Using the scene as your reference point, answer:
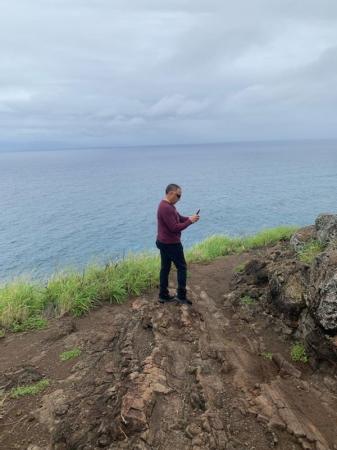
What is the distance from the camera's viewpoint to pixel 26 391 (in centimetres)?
594

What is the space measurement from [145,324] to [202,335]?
1.21 metres

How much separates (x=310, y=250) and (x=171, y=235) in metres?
3.71

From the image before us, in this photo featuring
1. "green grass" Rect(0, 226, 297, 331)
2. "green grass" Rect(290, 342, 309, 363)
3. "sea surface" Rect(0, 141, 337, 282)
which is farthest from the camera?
"sea surface" Rect(0, 141, 337, 282)

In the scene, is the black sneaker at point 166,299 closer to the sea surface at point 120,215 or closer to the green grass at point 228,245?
the green grass at point 228,245

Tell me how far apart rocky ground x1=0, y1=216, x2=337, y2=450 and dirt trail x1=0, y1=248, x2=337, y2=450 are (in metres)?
0.02

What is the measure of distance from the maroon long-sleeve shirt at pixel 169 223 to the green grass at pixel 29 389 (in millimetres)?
3793

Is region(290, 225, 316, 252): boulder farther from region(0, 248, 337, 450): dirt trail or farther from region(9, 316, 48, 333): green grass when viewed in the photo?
region(9, 316, 48, 333): green grass

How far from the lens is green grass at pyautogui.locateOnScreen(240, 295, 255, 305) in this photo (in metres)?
8.95

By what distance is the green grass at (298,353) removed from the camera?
22.0ft

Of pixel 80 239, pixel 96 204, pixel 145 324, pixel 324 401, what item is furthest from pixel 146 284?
pixel 96 204

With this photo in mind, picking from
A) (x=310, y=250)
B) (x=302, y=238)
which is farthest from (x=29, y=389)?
(x=302, y=238)

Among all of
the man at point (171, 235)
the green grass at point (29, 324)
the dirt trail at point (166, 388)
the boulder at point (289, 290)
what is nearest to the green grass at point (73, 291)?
the green grass at point (29, 324)

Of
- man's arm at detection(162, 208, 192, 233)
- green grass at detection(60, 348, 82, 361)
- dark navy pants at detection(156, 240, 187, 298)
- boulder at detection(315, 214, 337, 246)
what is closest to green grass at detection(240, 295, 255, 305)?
dark navy pants at detection(156, 240, 187, 298)

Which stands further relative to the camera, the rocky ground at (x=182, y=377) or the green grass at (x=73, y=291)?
the green grass at (x=73, y=291)
